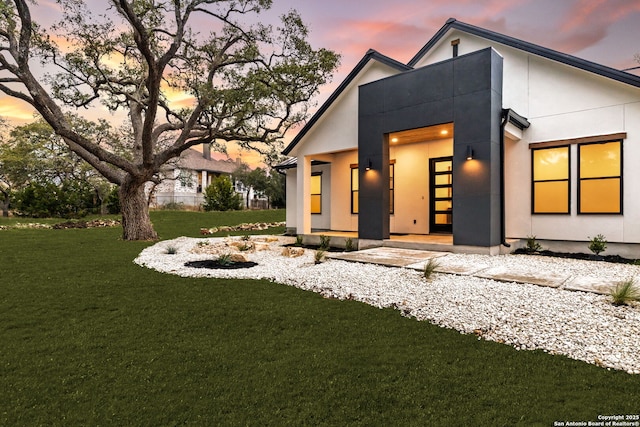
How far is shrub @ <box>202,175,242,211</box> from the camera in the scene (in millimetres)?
28203

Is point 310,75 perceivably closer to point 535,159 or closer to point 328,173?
point 328,173

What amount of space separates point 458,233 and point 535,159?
10.2ft

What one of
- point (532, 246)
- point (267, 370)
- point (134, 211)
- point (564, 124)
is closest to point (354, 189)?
point (532, 246)

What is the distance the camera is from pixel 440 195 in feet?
35.3

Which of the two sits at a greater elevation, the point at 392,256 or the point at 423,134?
the point at 423,134

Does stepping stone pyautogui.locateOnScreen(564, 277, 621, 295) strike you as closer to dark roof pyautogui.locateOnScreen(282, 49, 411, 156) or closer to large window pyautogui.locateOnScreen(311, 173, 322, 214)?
dark roof pyautogui.locateOnScreen(282, 49, 411, 156)

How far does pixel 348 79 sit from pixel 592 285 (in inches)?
339

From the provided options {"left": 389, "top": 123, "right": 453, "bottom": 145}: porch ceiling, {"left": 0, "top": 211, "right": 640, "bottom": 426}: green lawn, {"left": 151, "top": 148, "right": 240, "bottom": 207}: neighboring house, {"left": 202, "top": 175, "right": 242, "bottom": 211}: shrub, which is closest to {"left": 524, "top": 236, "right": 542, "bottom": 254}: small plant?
{"left": 389, "top": 123, "right": 453, "bottom": 145}: porch ceiling

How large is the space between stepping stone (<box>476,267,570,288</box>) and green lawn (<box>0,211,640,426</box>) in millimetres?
2247

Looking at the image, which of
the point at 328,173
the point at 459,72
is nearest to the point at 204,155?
the point at 328,173

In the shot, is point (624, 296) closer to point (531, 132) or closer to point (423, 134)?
point (531, 132)

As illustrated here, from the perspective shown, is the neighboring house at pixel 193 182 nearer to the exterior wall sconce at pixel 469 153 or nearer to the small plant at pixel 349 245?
the small plant at pixel 349 245

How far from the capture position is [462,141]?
314 inches

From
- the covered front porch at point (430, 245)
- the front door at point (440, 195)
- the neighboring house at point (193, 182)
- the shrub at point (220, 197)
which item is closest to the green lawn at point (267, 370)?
the covered front porch at point (430, 245)
